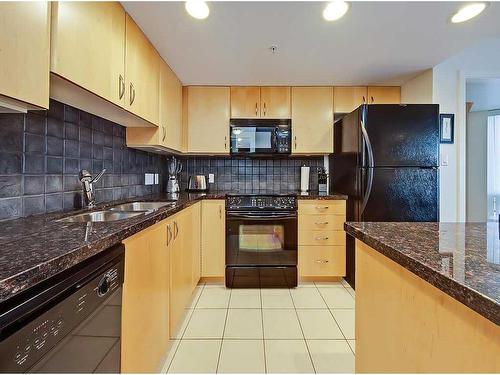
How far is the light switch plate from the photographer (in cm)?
253

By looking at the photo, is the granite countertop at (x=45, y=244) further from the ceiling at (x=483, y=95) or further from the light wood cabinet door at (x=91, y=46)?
the ceiling at (x=483, y=95)

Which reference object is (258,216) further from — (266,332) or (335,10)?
(335,10)

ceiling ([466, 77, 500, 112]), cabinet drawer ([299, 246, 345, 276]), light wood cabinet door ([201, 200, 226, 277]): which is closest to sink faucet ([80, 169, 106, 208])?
light wood cabinet door ([201, 200, 226, 277])

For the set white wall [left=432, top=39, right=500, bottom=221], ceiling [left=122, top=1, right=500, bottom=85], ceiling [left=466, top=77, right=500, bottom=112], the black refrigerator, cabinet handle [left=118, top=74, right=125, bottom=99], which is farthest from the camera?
ceiling [left=466, top=77, right=500, bottom=112]

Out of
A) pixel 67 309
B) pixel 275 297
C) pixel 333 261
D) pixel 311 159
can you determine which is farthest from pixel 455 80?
pixel 67 309

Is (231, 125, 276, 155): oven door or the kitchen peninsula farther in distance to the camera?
(231, 125, 276, 155): oven door

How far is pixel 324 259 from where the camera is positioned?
257 centimetres

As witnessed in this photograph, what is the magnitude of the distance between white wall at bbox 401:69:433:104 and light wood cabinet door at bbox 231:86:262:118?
4.98 ft

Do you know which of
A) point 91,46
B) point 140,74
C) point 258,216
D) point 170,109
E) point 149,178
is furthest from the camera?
point 149,178

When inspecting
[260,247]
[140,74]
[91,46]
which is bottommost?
[260,247]

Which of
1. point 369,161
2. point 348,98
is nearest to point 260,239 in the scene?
point 369,161

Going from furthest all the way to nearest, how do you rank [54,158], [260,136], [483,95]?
1. [483,95]
2. [260,136]
3. [54,158]

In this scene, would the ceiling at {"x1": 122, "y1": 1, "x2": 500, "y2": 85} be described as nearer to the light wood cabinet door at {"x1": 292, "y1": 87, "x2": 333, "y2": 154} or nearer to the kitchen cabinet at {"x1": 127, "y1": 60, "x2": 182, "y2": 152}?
the kitchen cabinet at {"x1": 127, "y1": 60, "x2": 182, "y2": 152}

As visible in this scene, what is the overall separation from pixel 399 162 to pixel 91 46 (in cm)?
228
